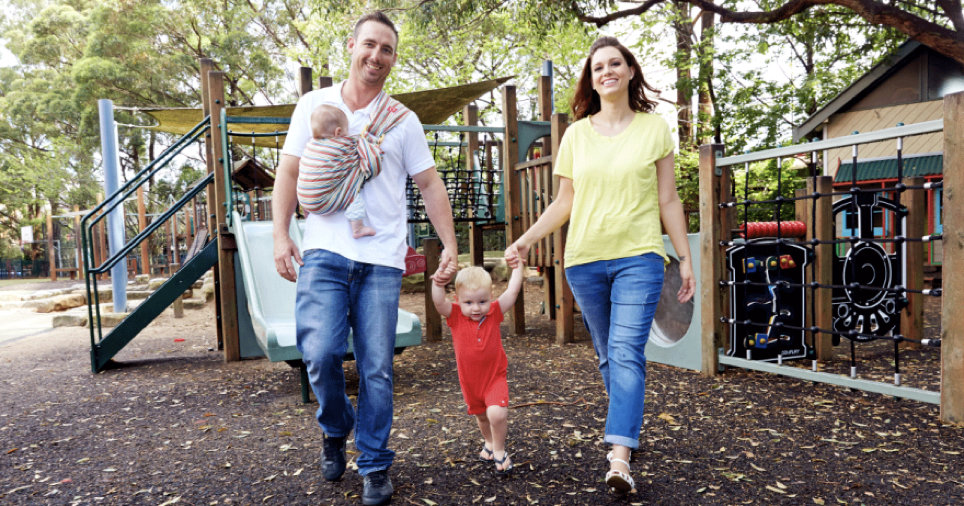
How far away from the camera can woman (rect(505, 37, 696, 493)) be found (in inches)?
93.2

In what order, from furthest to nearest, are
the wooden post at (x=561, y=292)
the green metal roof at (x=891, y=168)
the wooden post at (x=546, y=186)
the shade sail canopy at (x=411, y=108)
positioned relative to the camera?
the green metal roof at (x=891, y=168) → the shade sail canopy at (x=411, y=108) → the wooden post at (x=546, y=186) → the wooden post at (x=561, y=292)

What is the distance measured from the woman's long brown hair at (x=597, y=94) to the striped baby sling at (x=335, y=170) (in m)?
0.96

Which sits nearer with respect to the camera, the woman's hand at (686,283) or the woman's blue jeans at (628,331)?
the woman's blue jeans at (628,331)

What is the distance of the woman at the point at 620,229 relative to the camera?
2367mm

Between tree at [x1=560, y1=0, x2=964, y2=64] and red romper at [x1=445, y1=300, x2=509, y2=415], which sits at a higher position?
tree at [x1=560, y1=0, x2=964, y2=64]

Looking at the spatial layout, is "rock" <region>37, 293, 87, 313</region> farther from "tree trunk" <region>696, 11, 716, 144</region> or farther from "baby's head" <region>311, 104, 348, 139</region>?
"tree trunk" <region>696, 11, 716, 144</region>

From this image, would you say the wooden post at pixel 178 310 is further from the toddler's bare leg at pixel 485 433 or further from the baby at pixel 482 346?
the baby at pixel 482 346

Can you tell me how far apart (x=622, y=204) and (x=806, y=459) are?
1484 millimetres

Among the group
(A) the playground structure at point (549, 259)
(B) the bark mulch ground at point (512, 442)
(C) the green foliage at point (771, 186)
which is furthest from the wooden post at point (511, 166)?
(C) the green foliage at point (771, 186)

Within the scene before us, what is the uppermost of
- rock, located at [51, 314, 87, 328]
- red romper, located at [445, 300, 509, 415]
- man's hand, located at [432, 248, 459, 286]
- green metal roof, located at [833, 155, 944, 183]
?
green metal roof, located at [833, 155, 944, 183]

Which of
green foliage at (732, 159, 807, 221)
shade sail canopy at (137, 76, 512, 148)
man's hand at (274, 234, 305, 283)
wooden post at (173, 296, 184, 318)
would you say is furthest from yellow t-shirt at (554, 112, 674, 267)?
green foliage at (732, 159, 807, 221)

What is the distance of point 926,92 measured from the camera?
1277 cm

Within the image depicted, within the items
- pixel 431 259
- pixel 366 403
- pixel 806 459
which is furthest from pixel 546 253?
pixel 366 403

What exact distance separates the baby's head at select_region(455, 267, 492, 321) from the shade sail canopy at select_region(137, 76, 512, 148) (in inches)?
202
